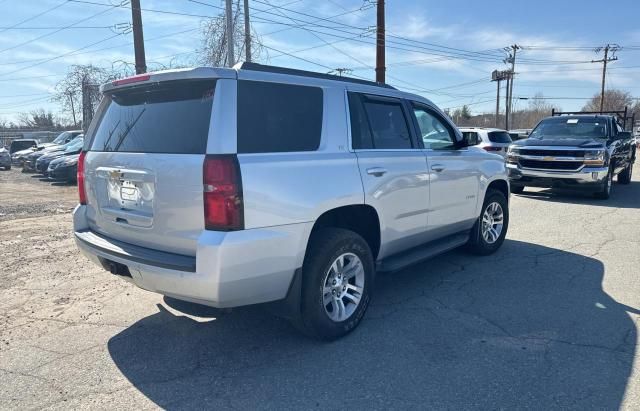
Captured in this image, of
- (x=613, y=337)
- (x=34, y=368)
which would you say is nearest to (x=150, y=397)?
(x=34, y=368)

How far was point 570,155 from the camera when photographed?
10523mm

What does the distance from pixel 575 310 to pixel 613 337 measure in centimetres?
57

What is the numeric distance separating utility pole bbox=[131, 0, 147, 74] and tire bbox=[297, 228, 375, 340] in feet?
51.3

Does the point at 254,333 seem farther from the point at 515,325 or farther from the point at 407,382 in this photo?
the point at 515,325

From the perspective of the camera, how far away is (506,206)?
6.36 metres

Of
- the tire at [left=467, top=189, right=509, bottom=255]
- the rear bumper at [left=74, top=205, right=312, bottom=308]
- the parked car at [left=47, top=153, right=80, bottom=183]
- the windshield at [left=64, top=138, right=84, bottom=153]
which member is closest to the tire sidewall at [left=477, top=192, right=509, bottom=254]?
the tire at [left=467, top=189, right=509, bottom=255]

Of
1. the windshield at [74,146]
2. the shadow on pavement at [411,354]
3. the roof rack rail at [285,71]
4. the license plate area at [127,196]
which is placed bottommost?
the shadow on pavement at [411,354]

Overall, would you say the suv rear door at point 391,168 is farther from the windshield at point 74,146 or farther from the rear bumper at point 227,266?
the windshield at point 74,146

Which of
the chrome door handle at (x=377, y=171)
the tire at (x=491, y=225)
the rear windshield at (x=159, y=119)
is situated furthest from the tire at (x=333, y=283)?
the tire at (x=491, y=225)

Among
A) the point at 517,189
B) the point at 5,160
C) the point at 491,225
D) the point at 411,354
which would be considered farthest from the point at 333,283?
the point at 5,160

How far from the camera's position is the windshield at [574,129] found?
11.7 m

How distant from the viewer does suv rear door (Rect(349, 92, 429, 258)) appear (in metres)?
3.98

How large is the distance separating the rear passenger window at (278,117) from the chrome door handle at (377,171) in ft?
1.90

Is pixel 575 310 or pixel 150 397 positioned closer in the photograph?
pixel 150 397
